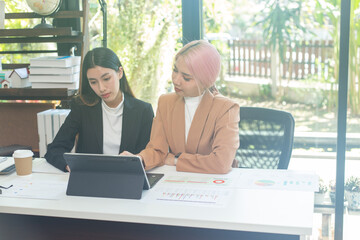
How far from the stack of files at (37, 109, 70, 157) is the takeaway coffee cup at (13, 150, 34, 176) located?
88 centimetres

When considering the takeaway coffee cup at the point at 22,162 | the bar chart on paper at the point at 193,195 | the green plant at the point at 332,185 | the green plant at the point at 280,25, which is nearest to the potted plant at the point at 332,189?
the green plant at the point at 332,185

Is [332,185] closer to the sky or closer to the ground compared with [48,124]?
closer to the ground

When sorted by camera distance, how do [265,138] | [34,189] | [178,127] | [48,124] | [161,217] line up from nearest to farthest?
[161,217] < [34,189] < [178,127] < [265,138] < [48,124]

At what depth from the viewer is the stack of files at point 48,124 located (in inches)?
123

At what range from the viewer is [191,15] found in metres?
3.13

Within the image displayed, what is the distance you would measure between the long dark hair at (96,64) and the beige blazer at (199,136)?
0.32 meters

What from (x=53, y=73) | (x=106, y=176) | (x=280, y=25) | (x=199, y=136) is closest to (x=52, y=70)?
(x=53, y=73)

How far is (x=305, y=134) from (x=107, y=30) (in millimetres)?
1504

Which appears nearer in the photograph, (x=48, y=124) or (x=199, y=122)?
(x=199, y=122)

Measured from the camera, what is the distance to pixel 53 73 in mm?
3041

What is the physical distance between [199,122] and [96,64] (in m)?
0.62

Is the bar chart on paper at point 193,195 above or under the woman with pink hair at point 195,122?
under

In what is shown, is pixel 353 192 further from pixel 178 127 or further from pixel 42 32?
pixel 42 32

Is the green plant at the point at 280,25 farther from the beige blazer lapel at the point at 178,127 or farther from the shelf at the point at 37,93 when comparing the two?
the shelf at the point at 37,93
